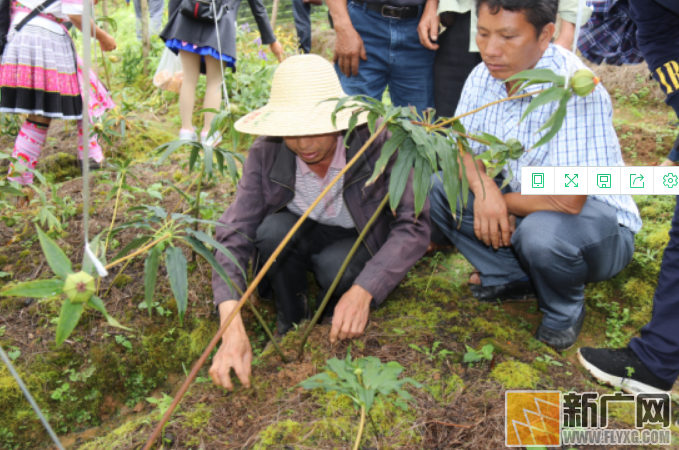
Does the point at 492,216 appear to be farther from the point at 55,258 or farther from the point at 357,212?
the point at 55,258

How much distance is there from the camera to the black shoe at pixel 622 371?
1.67 m

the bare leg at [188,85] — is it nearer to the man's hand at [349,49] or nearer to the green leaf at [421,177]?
the man's hand at [349,49]

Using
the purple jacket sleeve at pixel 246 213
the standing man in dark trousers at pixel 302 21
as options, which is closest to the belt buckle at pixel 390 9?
the purple jacket sleeve at pixel 246 213

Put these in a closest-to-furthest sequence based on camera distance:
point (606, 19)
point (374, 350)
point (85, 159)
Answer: point (85, 159) < point (374, 350) < point (606, 19)

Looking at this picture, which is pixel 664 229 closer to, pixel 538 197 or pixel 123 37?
pixel 538 197

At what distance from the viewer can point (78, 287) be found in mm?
794

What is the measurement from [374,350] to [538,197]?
85cm

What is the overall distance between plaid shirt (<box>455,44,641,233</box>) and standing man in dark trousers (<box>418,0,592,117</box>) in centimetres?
35

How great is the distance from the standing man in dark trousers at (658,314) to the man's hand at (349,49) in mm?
1158

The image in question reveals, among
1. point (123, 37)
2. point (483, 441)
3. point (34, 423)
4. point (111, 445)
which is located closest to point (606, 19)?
point (483, 441)

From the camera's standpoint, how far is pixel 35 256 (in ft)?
7.52

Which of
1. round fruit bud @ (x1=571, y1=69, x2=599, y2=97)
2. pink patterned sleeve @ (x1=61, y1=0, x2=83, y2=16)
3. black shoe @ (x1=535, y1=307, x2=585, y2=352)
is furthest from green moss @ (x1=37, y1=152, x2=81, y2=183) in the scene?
round fruit bud @ (x1=571, y1=69, x2=599, y2=97)

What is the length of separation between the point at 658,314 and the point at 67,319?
1705 millimetres

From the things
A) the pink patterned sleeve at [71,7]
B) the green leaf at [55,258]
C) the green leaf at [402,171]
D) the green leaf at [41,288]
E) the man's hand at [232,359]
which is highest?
the pink patterned sleeve at [71,7]
